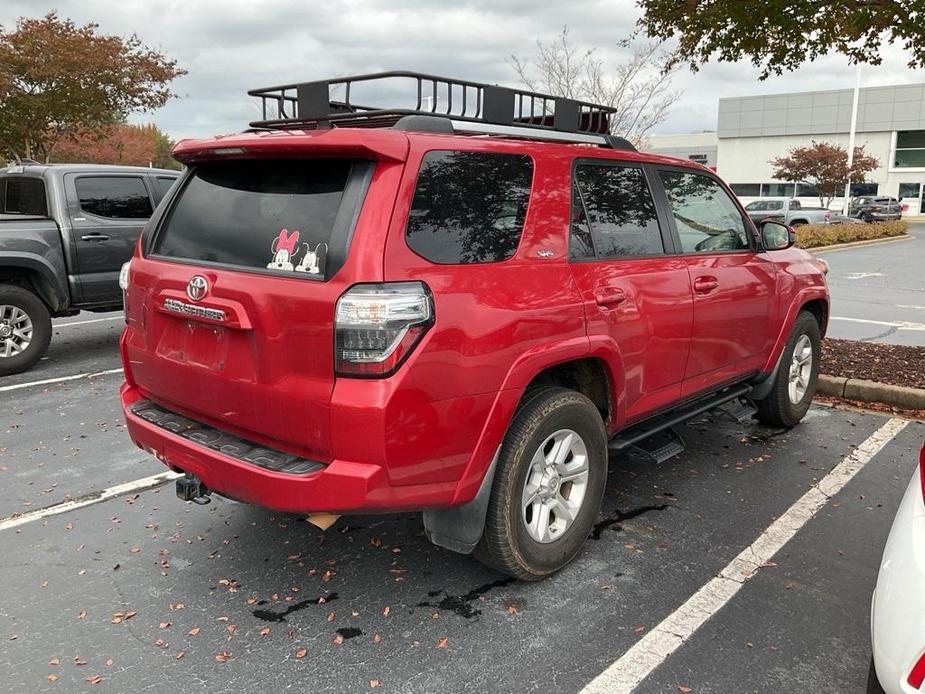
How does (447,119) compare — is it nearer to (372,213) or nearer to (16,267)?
(372,213)

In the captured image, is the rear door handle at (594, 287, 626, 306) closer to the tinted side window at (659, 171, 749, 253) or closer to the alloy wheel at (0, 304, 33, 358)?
the tinted side window at (659, 171, 749, 253)

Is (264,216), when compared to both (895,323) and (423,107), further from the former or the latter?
(895,323)

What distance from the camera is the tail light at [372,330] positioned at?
250cm

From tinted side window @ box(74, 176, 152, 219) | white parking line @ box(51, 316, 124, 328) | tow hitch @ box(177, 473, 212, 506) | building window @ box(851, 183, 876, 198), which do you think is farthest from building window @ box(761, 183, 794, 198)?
tow hitch @ box(177, 473, 212, 506)

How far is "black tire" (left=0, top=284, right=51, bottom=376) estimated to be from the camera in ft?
22.9

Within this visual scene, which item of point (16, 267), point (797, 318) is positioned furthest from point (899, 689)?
point (16, 267)

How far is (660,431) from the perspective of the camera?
3.94 m

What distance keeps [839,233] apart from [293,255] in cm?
2700

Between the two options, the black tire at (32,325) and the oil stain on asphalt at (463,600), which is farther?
the black tire at (32,325)

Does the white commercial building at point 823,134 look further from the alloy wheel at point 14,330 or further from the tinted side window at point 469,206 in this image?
the tinted side window at point 469,206

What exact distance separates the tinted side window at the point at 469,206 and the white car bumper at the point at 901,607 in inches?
65.2

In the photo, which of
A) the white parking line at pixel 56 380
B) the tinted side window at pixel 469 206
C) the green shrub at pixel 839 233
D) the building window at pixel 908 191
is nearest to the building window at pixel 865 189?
the building window at pixel 908 191

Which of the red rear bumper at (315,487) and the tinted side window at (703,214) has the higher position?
the tinted side window at (703,214)

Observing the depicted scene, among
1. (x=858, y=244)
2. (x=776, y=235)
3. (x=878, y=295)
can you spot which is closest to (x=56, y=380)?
(x=776, y=235)
